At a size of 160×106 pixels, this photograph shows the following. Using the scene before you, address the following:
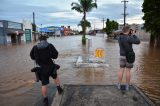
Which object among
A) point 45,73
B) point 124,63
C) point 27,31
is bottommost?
point 45,73

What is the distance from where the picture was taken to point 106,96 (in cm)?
670

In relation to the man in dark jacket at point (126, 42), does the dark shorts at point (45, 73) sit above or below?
below

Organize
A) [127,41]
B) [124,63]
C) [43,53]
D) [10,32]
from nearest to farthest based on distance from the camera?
[43,53] < [127,41] < [124,63] < [10,32]

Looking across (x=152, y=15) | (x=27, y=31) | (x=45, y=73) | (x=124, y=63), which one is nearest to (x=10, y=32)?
(x=27, y=31)

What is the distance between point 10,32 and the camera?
170 feet

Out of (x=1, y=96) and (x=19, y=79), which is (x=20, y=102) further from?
(x=19, y=79)

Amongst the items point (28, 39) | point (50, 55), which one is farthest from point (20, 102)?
point (28, 39)

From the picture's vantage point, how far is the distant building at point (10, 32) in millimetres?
48750

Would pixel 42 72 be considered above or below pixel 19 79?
above

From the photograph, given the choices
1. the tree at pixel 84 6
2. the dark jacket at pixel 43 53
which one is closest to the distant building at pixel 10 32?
the tree at pixel 84 6

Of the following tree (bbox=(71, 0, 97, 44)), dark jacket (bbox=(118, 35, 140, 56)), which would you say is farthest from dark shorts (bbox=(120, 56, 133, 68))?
tree (bbox=(71, 0, 97, 44))

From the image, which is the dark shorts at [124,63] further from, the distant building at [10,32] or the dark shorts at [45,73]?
the distant building at [10,32]

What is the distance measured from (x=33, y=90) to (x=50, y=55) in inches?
89.7

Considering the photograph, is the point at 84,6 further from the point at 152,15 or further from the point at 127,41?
the point at 127,41
